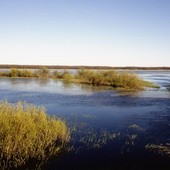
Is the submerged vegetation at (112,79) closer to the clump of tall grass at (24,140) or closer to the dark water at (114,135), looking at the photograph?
the dark water at (114,135)

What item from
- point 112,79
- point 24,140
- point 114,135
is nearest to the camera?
point 24,140

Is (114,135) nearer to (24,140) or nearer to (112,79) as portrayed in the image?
(24,140)

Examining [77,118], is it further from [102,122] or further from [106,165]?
[106,165]

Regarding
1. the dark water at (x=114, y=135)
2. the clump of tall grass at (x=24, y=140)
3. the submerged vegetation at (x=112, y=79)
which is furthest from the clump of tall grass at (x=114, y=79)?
the clump of tall grass at (x=24, y=140)

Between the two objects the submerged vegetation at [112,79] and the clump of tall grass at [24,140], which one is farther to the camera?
the submerged vegetation at [112,79]

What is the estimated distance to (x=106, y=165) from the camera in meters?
9.03

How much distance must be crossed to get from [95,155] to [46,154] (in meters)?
1.60

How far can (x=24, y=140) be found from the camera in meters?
8.99

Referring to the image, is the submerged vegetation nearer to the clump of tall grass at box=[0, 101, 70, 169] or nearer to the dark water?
the dark water

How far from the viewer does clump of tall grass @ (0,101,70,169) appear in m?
8.74

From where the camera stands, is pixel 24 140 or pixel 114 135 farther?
pixel 114 135

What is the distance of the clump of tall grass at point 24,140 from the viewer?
8.74 m

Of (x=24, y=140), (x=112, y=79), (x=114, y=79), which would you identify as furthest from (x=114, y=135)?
(x=112, y=79)

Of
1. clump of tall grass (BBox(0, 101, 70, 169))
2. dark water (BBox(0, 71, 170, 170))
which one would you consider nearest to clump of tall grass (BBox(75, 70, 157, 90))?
dark water (BBox(0, 71, 170, 170))
